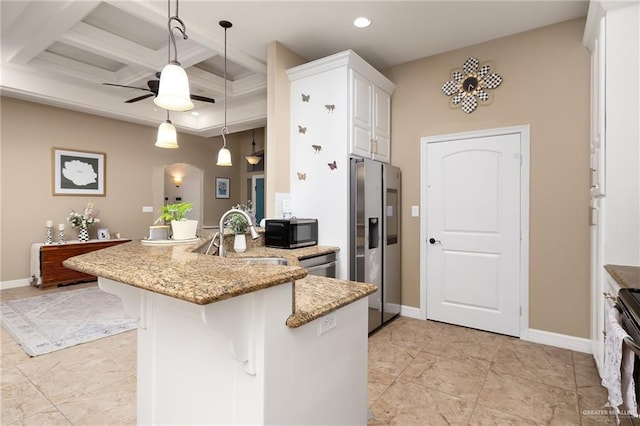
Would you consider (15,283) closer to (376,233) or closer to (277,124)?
(277,124)

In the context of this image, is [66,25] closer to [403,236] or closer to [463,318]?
[403,236]

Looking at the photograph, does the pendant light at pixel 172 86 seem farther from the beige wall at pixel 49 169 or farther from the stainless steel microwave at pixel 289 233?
the beige wall at pixel 49 169

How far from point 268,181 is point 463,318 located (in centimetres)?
246

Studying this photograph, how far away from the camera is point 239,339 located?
3.43 feet

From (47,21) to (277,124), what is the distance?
2303 mm

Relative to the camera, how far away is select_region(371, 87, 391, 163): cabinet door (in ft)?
12.0

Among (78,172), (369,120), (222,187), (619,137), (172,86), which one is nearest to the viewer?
(172,86)

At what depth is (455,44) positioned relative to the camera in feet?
11.5

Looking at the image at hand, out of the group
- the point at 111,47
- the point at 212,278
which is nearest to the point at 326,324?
the point at 212,278

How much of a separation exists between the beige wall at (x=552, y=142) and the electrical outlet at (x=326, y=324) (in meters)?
2.73

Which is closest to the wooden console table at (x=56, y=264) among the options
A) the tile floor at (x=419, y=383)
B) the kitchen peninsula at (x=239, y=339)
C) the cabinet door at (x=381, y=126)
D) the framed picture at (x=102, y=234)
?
the framed picture at (x=102, y=234)

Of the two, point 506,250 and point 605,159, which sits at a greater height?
point 605,159

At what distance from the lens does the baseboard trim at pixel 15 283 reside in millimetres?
4961

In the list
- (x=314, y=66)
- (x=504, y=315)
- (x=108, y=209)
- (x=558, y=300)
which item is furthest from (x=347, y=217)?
(x=108, y=209)
